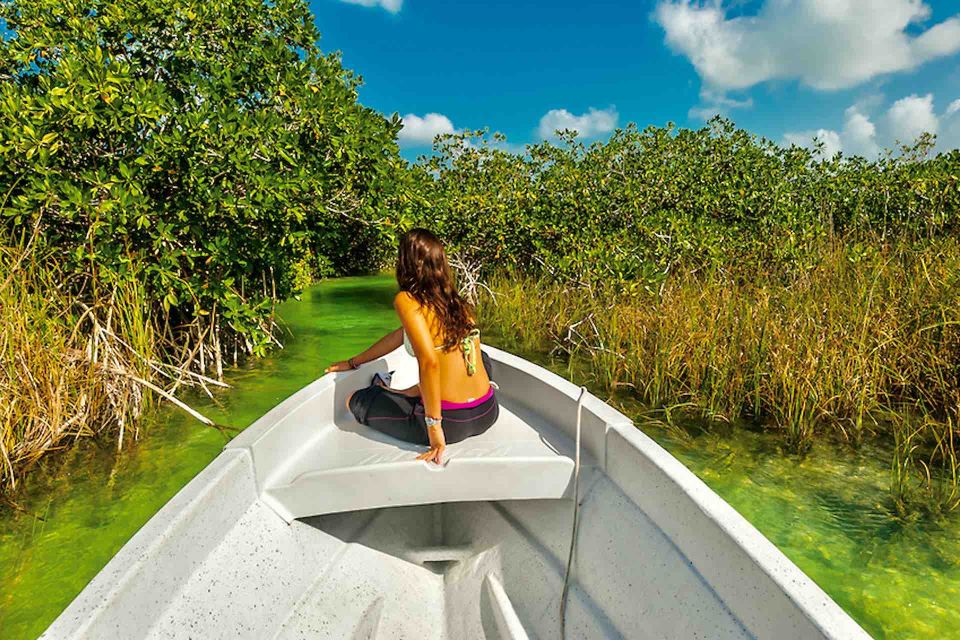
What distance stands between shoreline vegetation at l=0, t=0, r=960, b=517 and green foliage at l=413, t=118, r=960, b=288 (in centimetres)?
10

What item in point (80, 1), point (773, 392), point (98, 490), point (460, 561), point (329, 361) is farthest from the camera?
point (329, 361)

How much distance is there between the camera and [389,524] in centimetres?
270

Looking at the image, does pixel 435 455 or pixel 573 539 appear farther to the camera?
pixel 435 455

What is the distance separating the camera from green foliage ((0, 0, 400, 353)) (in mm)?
3939

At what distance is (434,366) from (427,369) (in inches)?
1.3

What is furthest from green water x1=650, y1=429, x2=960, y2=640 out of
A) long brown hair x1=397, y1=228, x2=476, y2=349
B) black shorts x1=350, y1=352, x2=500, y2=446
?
long brown hair x1=397, y1=228, x2=476, y2=349

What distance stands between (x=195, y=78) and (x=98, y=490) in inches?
138

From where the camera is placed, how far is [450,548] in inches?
107

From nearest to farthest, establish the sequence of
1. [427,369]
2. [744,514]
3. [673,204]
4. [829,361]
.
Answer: [427,369] < [744,514] < [829,361] < [673,204]

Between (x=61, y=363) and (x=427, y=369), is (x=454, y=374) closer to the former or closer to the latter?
(x=427, y=369)

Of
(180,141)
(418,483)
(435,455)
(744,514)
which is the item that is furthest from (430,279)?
(180,141)

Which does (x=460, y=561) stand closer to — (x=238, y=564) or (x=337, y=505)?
(x=337, y=505)

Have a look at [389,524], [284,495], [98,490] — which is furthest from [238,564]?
[98,490]

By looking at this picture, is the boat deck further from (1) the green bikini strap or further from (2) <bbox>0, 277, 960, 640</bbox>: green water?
(2) <bbox>0, 277, 960, 640</bbox>: green water
